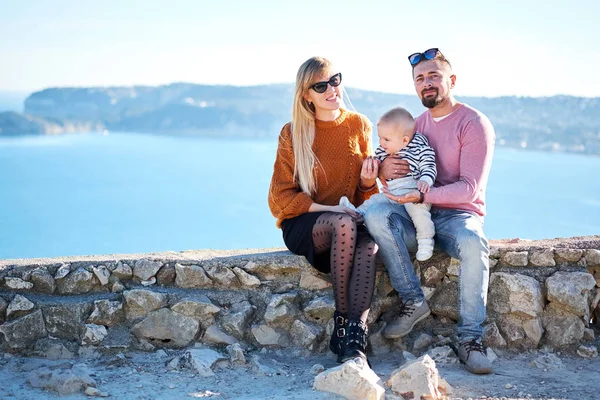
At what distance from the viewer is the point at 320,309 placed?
3174mm

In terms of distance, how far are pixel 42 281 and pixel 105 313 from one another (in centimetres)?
35

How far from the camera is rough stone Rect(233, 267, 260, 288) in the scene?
10.6 ft

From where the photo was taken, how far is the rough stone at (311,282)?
324cm

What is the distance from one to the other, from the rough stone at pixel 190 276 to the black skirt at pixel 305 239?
46cm

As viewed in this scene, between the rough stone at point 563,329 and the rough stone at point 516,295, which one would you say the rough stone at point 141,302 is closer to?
the rough stone at point 516,295

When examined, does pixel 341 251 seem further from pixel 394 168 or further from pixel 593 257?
pixel 593 257

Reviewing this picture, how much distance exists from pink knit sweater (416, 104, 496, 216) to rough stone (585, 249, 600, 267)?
578 mm

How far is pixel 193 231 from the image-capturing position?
2314 cm

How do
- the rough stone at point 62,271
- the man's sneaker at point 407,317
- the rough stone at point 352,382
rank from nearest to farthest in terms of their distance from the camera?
the rough stone at point 352,382 → the man's sneaker at point 407,317 → the rough stone at point 62,271

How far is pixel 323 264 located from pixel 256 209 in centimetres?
2201

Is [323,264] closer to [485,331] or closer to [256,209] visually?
[485,331]

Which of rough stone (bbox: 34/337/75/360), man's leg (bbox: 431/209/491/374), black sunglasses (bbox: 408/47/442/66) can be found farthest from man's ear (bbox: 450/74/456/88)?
rough stone (bbox: 34/337/75/360)

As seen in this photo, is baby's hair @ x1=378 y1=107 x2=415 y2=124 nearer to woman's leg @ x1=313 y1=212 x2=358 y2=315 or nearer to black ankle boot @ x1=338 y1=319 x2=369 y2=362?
woman's leg @ x1=313 y1=212 x2=358 y2=315

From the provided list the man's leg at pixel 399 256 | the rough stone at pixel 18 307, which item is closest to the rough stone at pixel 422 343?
the man's leg at pixel 399 256
